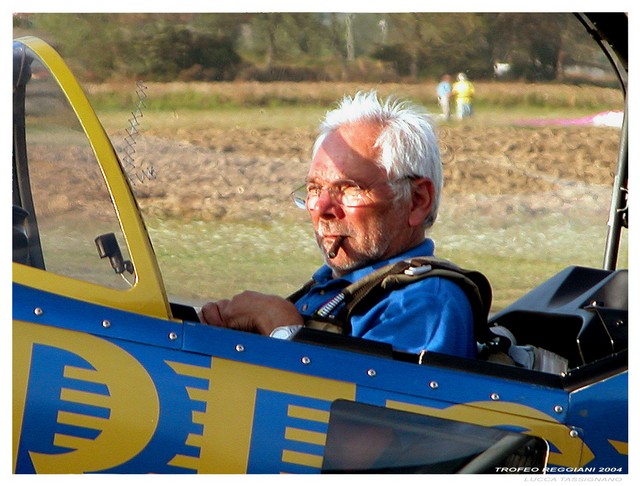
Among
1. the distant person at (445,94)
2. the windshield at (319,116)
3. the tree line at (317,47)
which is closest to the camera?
the windshield at (319,116)

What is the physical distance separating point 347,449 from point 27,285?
68 cm

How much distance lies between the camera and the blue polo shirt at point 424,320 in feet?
7.18

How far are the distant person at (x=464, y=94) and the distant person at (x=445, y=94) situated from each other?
11cm

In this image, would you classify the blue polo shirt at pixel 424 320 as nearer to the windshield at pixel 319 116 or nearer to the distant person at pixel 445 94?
the windshield at pixel 319 116

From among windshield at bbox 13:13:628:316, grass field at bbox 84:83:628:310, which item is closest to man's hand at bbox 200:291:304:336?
grass field at bbox 84:83:628:310

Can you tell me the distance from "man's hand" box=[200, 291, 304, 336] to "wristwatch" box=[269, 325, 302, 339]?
46 mm

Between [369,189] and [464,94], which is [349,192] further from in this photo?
[464,94]

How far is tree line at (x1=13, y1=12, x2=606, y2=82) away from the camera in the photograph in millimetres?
13938

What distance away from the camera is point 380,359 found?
196cm

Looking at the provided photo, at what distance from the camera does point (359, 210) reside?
2.52m

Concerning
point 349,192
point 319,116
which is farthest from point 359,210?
point 319,116

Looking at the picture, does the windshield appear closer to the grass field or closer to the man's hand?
the grass field

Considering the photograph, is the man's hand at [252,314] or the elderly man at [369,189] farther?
the elderly man at [369,189]

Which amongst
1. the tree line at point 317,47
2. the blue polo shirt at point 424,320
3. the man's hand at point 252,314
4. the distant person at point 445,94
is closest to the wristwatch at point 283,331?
the man's hand at point 252,314
